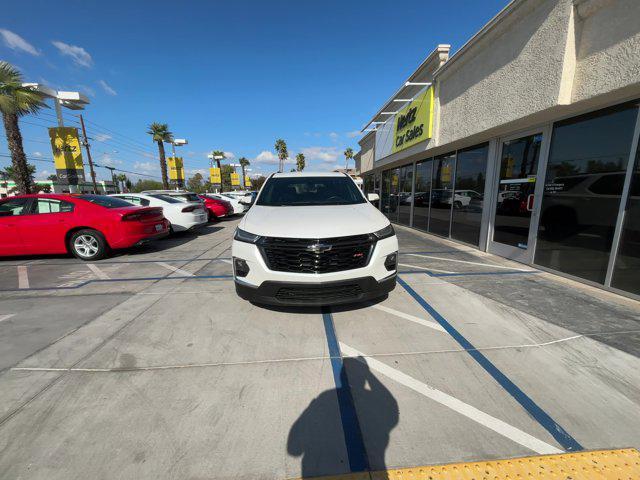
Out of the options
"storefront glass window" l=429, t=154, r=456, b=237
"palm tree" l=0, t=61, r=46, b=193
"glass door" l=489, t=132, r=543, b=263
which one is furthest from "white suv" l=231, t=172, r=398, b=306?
"palm tree" l=0, t=61, r=46, b=193

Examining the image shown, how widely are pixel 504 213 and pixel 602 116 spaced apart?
7.90 ft

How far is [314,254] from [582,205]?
4.65m

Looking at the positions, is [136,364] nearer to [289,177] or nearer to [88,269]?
[289,177]

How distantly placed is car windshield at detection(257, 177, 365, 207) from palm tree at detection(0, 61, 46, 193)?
44.6ft

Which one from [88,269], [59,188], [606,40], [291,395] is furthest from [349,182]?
[59,188]

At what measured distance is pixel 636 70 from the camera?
3.42 m

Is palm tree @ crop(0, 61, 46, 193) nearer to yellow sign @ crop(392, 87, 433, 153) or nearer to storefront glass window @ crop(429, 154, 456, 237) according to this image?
yellow sign @ crop(392, 87, 433, 153)

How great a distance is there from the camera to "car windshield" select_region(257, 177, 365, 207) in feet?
13.8

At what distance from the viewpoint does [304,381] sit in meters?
2.33

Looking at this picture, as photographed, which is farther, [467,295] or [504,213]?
[504,213]

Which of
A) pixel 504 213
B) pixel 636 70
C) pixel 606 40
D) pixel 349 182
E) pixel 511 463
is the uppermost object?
pixel 606 40

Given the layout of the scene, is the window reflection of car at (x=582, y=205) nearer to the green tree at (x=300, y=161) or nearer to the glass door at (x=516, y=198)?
the glass door at (x=516, y=198)

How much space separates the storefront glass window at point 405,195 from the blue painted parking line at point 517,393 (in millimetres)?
8625

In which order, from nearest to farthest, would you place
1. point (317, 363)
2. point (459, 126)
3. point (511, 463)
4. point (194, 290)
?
point (511, 463) < point (317, 363) < point (194, 290) < point (459, 126)
